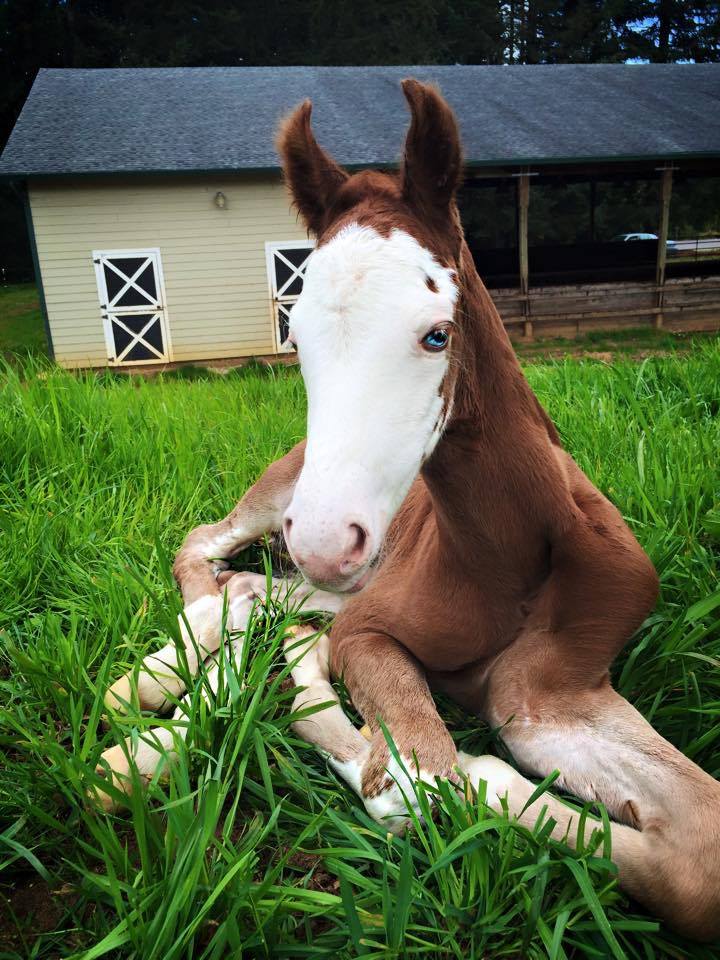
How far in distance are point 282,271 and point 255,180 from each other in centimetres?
159

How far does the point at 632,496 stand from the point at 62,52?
107ft

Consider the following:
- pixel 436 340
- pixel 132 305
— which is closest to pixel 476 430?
pixel 436 340

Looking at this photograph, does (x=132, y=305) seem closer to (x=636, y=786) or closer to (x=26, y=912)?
(x=26, y=912)

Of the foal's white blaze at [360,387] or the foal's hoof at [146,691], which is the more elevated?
the foal's white blaze at [360,387]

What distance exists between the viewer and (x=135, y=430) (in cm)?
432

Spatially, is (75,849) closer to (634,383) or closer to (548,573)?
(548,573)

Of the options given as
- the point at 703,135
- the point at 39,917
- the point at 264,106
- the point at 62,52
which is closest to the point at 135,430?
the point at 39,917

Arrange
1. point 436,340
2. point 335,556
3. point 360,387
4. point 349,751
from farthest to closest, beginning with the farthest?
point 349,751
point 436,340
point 360,387
point 335,556

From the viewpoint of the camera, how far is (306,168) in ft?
6.07

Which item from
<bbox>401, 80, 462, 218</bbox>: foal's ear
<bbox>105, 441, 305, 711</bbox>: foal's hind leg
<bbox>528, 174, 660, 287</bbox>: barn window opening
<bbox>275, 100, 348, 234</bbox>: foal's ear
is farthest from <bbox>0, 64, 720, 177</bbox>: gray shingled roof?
<bbox>401, 80, 462, 218</bbox>: foal's ear

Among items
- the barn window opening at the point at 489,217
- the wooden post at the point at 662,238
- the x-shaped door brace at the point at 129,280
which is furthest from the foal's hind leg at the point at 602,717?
the barn window opening at the point at 489,217

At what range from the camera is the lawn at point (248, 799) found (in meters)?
1.38

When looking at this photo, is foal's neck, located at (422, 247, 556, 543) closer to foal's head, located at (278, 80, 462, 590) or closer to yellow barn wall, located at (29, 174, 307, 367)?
foal's head, located at (278, 80, 462, 590)

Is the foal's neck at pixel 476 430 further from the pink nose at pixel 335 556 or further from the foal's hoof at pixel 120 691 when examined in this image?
the foal's hoof at pixel 120 691
